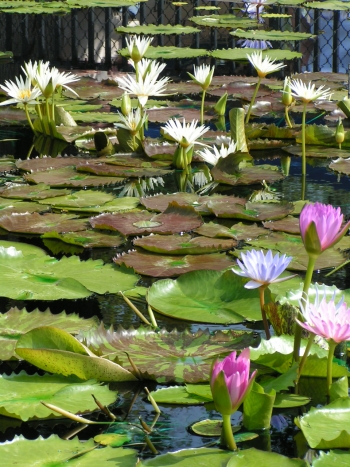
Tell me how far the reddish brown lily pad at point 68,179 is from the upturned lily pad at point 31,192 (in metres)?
0.06

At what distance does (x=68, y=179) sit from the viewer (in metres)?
2.53

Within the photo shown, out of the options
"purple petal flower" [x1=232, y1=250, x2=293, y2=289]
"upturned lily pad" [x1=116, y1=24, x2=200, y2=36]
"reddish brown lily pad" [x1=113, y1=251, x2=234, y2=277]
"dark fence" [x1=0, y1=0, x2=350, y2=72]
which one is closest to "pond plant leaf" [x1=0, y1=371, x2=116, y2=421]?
"purple petal flower" [x1=232, y1=250, x2=293, y2=289]

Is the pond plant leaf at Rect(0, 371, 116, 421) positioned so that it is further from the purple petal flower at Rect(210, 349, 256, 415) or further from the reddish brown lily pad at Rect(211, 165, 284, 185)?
the reddish brown lily pad at Rect(211, 165, 284, 185)

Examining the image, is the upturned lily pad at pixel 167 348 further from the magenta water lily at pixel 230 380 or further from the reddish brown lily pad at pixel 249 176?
the reddish brown lily pad at pixel 249 176

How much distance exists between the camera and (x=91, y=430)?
1.10 meters

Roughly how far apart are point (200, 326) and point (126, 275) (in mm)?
292

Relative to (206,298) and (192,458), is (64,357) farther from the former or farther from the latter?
(206,298)

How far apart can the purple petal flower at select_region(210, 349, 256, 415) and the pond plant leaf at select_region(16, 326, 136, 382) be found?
0.33 m

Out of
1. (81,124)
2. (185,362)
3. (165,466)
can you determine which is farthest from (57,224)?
(81,124)

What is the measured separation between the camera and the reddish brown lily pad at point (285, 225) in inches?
78.7

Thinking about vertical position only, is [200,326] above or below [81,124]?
below

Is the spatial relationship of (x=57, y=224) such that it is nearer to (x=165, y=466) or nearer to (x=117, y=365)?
(x=117, y=365)

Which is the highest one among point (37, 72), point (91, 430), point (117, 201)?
point (37, 72)

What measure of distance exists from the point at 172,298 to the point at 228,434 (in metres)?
0.59
